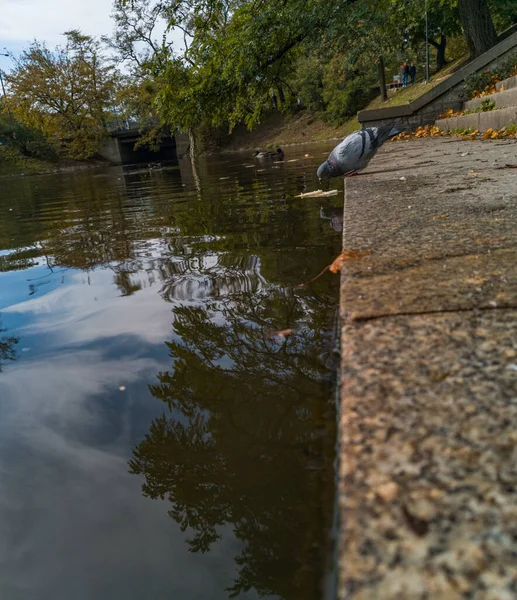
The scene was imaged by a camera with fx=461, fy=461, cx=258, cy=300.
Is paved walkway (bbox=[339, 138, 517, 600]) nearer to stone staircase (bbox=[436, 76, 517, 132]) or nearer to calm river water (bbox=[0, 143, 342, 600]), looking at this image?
calm river water (bbox=[0, 143, 342, 600])

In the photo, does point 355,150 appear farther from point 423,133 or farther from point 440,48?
point 440,48

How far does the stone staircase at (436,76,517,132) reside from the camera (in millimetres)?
7172

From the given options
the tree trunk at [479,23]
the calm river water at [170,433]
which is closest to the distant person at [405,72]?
the tree trunk at [479,23]

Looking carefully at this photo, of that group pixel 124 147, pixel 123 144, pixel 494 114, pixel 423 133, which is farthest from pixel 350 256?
pixel 124 147

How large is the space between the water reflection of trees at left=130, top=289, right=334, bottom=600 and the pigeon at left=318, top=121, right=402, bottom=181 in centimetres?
341

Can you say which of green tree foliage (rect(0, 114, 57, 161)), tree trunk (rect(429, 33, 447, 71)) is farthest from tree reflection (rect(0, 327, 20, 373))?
green tree foliage (rect(0, 114, 57, 161))

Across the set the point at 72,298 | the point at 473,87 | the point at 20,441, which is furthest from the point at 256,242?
the point at 473,87

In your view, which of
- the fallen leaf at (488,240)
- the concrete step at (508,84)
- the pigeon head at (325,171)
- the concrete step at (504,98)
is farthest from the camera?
the concrete step at (508,84)

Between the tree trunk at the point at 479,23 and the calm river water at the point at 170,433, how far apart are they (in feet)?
42.2

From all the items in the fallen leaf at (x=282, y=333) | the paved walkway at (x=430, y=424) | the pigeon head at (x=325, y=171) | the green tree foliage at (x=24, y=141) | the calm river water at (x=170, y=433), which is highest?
→ the green tree foliage at (x=24, y=141)

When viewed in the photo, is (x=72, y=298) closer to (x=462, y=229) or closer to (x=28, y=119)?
(x=462, y=229)

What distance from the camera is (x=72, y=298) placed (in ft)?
9.70

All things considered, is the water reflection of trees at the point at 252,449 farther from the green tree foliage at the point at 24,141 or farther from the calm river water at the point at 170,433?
the green tree foliage at the point at 24,141

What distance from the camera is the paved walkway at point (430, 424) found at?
58 cm
